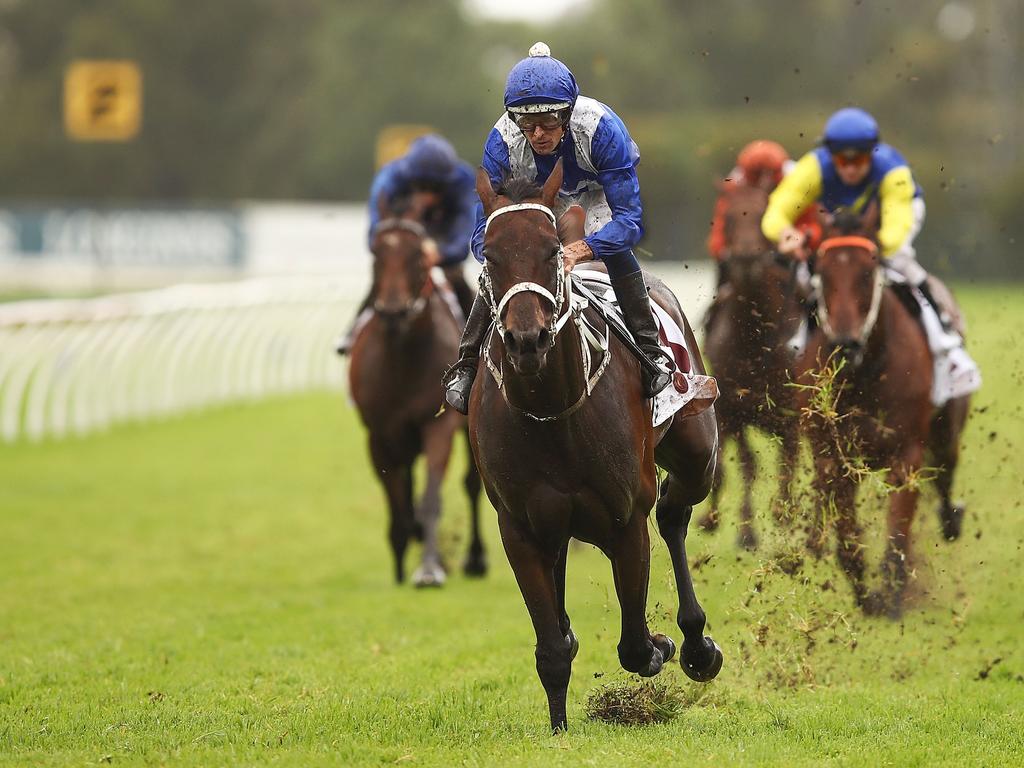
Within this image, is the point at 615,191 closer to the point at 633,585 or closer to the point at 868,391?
the point at 633,585

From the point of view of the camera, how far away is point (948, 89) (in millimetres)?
51281

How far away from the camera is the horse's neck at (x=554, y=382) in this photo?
4.98 meters

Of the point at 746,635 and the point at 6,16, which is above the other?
the point at 6,16

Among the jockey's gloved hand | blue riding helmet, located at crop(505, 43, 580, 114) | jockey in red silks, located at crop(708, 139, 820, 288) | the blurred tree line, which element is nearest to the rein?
blue riding helmet, located at crop(505, 43, 580, 114)

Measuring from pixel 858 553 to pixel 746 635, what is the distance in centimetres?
68

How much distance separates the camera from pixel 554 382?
5.01 metres

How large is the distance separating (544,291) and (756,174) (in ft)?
20.5

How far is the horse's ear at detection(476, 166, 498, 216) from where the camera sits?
4.89m

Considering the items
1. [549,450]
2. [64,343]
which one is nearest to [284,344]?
[64,343]

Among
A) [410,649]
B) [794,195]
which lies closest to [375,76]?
[794,195]

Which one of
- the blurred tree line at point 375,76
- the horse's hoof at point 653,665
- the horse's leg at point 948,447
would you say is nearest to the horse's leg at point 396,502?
the horse's leg at point 948,447

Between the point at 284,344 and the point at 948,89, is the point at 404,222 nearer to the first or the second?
the point at 284,344

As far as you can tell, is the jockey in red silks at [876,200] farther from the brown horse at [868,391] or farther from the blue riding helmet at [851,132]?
the brown horse at [868,391]

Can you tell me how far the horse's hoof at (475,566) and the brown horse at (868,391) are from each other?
2.86 metres
